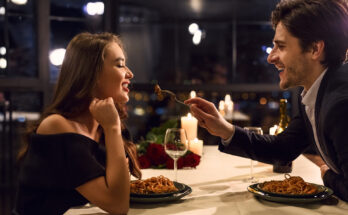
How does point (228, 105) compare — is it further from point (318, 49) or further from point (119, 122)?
point (119, 122)

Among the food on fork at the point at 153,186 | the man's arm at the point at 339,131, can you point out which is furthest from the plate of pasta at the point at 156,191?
the man's arm at the point at 339,131

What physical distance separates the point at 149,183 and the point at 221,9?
12.7 metres

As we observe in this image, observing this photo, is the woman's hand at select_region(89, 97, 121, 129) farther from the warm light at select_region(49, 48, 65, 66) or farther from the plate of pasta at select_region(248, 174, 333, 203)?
the warm light at select_region(49, 48, 65, 66)

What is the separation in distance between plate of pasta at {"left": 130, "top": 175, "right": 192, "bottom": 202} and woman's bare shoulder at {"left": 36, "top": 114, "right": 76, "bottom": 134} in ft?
0.99

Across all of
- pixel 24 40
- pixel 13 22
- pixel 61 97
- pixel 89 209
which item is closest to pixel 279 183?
pixel 89 209

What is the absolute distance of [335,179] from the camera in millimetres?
1507

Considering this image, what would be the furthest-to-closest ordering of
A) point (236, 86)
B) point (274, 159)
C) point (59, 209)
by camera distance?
point (236, 86) → point (274, 159) → point (59, 209)

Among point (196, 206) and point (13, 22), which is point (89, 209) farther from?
point (13, 22)

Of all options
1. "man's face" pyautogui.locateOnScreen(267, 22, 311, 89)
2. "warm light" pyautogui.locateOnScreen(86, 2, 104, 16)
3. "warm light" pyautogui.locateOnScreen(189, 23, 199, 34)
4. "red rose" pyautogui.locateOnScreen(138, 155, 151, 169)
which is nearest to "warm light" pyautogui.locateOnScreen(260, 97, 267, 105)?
"warm light" pyautogui.locateOnScreen(189, 23, 199, 34)

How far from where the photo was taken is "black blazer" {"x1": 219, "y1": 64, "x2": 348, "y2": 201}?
1.32 m

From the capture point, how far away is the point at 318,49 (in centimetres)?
165

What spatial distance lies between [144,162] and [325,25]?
3.39 ft

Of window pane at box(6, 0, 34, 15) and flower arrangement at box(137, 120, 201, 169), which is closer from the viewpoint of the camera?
flower arrangement at box(137, 120, 201, 169)

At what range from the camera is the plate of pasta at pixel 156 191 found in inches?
54.5
